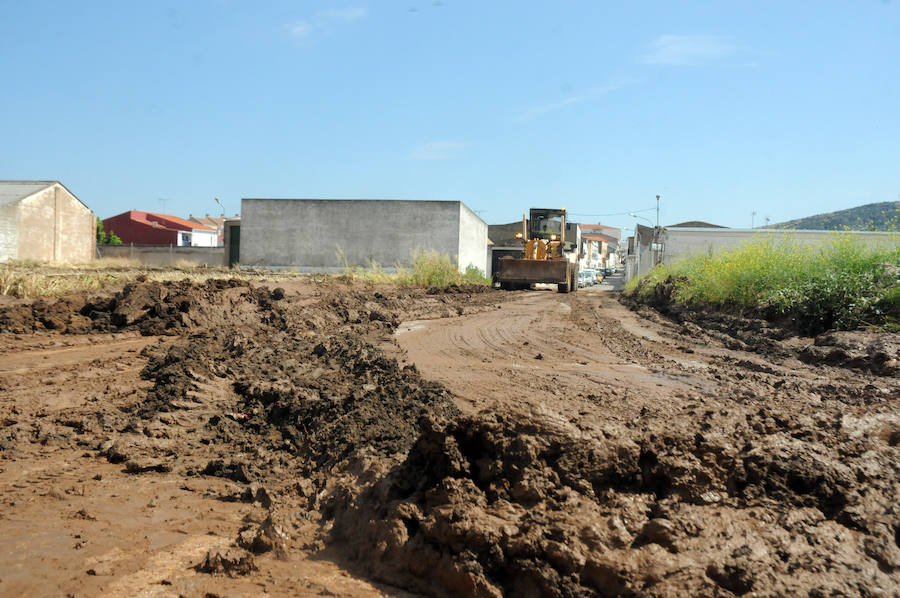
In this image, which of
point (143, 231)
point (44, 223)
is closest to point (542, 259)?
point (44, 223)

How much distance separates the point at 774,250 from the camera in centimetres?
1617

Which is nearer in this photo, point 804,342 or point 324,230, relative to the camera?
point 804,342

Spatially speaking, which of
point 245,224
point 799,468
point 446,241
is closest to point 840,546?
point 799,468

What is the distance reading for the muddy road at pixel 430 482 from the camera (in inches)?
115

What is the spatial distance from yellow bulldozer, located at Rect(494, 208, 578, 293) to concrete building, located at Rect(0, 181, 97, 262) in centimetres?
2478

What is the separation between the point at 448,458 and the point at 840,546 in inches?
72.2

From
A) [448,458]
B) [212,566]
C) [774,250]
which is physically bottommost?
[212,566]

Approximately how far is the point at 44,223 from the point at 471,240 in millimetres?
24970

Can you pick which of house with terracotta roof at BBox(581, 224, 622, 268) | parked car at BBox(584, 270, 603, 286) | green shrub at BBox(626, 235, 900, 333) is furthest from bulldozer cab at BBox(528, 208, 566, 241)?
house with terracotta roof at BBox(581, 224, 622, 268)

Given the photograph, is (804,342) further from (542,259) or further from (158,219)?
(158,219)

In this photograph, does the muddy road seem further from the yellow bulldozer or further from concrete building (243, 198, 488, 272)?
concrete building (243, 198, 488, 272)

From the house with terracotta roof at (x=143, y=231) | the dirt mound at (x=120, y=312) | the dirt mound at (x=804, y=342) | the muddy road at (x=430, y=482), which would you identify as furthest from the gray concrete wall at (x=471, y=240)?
the house with terracotta roof at (x=143, y=231)

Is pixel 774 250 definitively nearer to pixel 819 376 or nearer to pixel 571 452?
pixel 819 376

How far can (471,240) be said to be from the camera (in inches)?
1711
